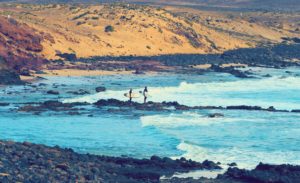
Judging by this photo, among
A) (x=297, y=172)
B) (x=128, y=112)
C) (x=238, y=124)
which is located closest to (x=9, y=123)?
(x=128, y=112)

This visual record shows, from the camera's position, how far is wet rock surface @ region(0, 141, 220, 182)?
987 inches

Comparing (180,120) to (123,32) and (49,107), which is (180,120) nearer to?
(49,107)

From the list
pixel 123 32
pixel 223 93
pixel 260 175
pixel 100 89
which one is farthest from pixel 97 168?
pixel 123 32

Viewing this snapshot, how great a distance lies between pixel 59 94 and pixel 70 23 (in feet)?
119

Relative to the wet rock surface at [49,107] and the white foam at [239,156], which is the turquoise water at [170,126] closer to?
the white foam at [239,156]

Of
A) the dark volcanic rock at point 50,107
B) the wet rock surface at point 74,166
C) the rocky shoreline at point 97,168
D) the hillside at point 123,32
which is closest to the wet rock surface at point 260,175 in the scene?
the rocky shoreline at point 97,168

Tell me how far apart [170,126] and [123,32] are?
4612 centimetres

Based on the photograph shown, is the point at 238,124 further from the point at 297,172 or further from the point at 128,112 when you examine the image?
the point at 297,172

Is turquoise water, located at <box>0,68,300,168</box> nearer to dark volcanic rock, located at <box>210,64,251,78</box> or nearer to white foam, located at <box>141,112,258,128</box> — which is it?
white foam, located at <box>141,112,258,128</box>

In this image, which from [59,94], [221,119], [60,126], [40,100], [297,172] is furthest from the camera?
[59,94]

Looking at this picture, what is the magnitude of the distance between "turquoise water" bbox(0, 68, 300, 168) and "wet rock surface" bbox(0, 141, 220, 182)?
241cm

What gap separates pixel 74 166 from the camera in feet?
88.8

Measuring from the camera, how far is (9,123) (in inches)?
1551

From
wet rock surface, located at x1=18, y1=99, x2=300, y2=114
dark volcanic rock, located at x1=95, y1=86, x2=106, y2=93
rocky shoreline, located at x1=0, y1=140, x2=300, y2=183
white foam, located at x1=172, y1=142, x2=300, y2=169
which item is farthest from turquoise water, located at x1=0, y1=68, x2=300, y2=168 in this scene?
rocky shoreline, located at x1=0, y1=140, x2=300, y2=183
